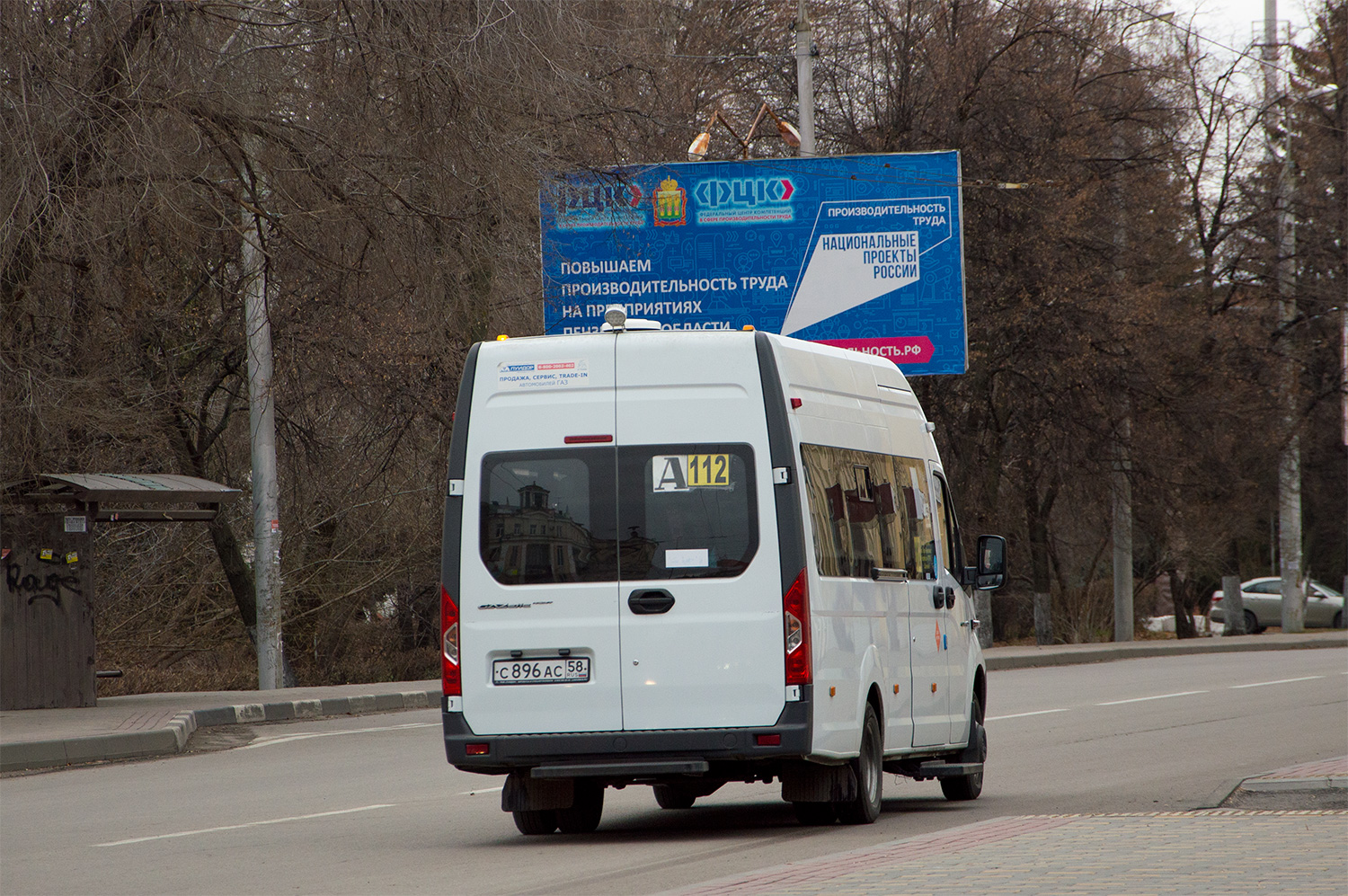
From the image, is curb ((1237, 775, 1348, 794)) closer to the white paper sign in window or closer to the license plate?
the white paper sign in window

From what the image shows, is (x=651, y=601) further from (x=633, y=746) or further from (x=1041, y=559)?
(x=1041, y=559)

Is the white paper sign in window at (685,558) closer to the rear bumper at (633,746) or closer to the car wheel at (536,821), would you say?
the rear bumper at (633,746)

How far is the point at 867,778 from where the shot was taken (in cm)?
971

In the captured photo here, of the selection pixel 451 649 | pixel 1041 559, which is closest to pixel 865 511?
pixel 451 649

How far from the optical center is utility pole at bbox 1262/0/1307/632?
37.8m

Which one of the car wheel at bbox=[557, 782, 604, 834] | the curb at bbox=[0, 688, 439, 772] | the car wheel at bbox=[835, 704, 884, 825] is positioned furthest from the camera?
the curb at bbox=[0, 688, 439, 772]

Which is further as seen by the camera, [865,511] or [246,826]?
[246,826]

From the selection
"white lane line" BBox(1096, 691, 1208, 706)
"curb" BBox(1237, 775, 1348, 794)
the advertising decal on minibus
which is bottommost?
"white lane line" BBox(1096, 691, 1208, 706)

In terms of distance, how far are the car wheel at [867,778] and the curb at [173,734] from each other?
8.24m

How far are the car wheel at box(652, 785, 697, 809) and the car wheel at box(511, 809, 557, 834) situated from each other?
1.49m

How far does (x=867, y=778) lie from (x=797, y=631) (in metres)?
1.42

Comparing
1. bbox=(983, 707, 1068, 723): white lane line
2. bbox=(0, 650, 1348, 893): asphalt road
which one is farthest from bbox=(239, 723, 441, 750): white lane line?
bbox=(983, 707, 1068, 723): white lane line

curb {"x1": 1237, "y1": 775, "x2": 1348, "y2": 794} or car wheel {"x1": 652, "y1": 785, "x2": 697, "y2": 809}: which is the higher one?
curb {"x1": 1237, "y1": 775, "x2": 1348, "y2": 794}

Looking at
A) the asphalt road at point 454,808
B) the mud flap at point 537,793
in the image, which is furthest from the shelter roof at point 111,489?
the mud flap at point 537,793
